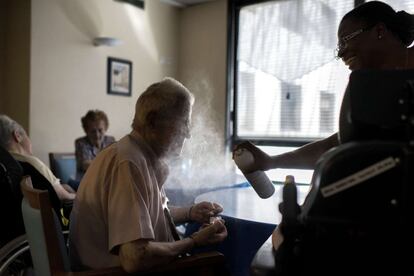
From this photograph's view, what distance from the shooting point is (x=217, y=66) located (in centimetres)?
509

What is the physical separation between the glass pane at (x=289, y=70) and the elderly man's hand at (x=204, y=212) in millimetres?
2932

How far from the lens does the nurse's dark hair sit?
4.11ft

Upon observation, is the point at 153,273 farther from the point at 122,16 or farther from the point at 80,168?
the point at 122,16

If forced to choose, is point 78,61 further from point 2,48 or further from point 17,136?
point 17,136

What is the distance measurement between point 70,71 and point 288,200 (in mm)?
3865

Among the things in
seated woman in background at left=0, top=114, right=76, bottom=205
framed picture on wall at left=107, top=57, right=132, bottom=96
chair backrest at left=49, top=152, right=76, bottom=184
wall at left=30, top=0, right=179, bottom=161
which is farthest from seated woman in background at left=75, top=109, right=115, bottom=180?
seated woman in background at left=0, top=114, right=76, bottom=205

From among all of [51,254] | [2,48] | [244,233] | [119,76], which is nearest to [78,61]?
[119,76]

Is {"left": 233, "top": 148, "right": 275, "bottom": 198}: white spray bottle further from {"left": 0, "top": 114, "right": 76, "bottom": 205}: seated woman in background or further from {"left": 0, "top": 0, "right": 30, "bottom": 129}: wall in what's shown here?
{"left": 0, "top": 0, "right": 30, "bottom": 129}: wall

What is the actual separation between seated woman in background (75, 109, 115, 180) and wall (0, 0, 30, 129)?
57 centimetres

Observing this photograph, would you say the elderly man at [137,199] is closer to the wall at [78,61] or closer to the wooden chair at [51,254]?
the wooden chair at [51,254]

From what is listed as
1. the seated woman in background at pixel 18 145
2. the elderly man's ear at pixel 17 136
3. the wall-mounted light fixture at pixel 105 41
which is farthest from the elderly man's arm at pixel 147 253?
the wall-mounted light fixture at pixel 105 41

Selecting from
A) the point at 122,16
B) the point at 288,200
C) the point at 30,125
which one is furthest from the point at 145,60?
the point at 288,200

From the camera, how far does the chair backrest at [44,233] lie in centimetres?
112

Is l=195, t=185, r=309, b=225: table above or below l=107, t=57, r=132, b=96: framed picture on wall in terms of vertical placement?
below
